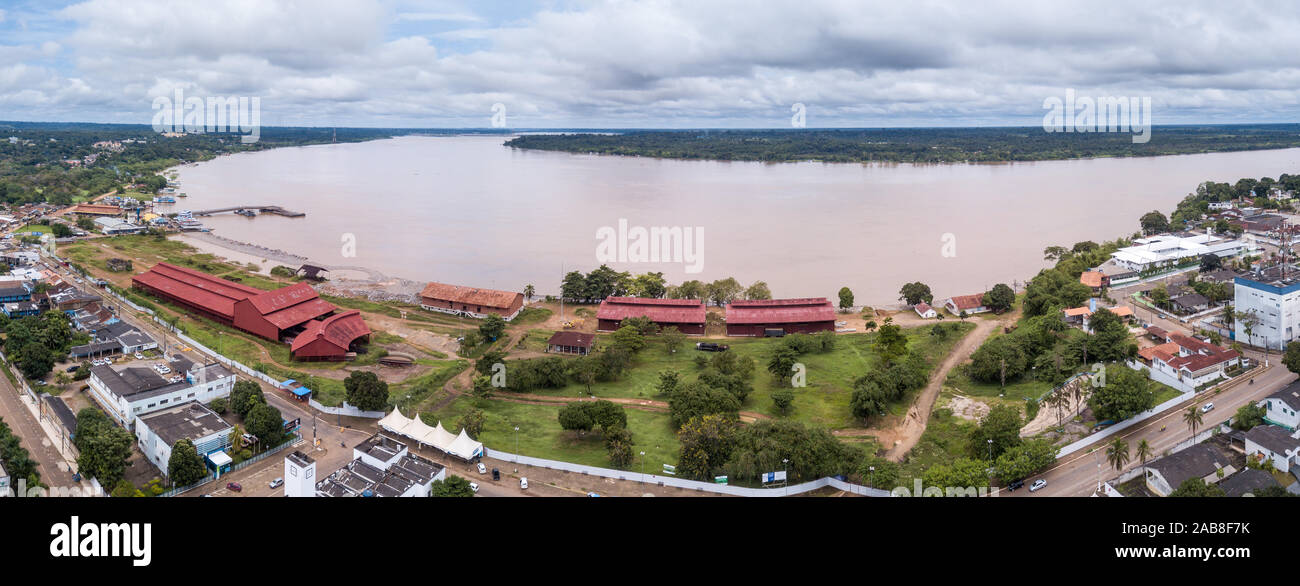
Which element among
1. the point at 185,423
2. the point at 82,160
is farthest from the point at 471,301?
the point at 82,160

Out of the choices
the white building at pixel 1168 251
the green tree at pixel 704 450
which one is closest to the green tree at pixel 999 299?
the white building at pixel 1168 251

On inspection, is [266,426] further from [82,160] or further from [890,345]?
[82,160]

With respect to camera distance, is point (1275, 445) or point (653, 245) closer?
point (1275, 445)

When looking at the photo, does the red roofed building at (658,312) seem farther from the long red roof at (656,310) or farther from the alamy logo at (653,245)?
the alamy logo at (653,245)

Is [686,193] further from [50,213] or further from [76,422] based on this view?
[76,422]

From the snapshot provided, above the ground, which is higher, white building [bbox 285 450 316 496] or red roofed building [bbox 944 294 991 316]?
red roofed building [bbox 944 294 991 316]

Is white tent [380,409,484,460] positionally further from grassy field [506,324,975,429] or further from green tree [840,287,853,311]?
green tree [840,287,853,311]

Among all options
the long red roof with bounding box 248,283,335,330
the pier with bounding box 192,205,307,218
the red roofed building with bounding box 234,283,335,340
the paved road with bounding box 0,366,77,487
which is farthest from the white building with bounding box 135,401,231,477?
the pier with bounding box 192,205,307,218
